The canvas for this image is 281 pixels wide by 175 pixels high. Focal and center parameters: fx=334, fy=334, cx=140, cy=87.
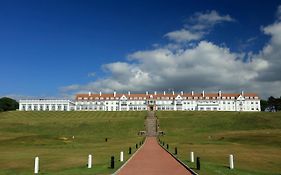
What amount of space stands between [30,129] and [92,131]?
2124 centimetres

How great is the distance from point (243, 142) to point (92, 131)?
49606mm

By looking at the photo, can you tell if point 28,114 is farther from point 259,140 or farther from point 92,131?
point 259,140

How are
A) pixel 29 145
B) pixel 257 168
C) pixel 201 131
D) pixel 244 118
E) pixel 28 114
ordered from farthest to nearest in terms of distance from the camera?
1. pixel 28 114
2. pixel 244 118
3. pixel 201 131
4. pixel 29 145
5. pixel 257 168

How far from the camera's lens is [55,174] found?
91.5 ft

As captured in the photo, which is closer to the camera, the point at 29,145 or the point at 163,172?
the point at 163,172

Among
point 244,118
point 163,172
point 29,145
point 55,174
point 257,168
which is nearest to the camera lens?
point 163,172

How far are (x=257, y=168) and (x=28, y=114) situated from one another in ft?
464

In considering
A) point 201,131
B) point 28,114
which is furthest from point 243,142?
point 28,114

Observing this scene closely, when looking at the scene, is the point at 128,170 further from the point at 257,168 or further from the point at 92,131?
the point at 92,131

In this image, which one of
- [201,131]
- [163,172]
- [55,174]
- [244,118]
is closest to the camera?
[163,172]

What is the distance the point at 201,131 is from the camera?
10156cm

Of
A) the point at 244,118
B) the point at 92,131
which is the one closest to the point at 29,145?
the point at 92,131

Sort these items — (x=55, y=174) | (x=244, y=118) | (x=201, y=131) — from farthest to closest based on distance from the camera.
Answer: (x=244, y=118) < (x=201, y=131) < (x=55, y=174)

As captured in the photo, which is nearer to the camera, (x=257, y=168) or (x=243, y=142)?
(x=257, y=168)
